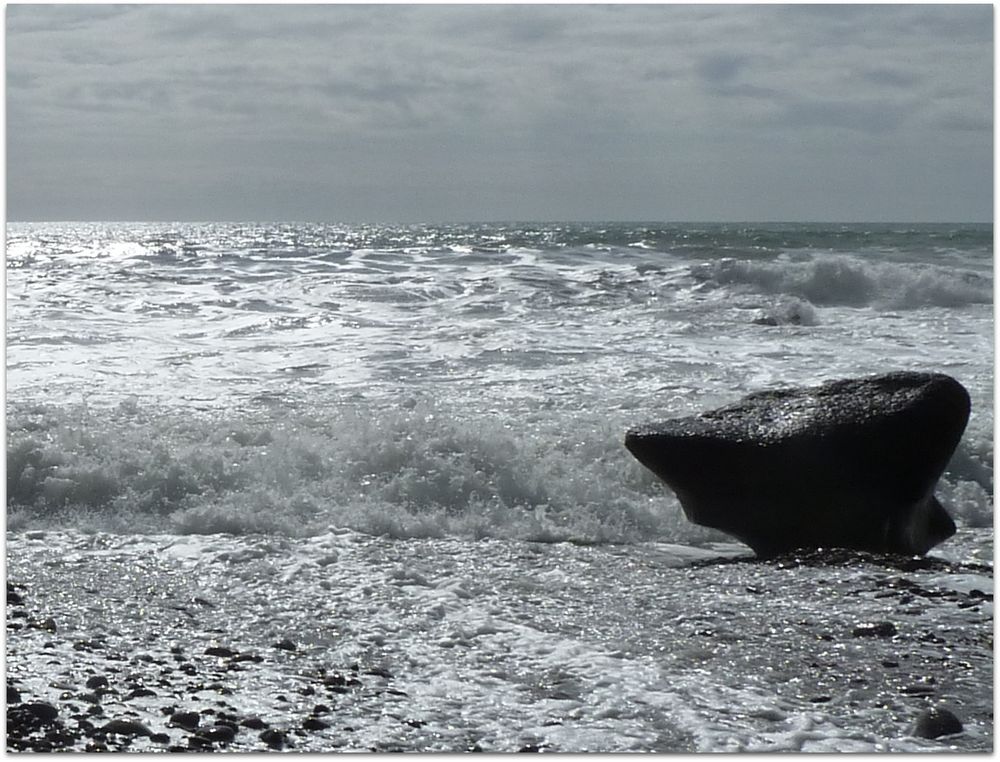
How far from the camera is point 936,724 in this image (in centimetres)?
247

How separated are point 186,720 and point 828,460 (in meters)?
2.39

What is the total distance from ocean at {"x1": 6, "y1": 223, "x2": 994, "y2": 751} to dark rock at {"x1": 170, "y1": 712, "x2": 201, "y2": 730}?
1.11ft

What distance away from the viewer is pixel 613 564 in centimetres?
381

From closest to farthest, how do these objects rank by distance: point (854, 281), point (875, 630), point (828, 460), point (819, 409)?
point (875, 630) → point (828, 460) → point (819, 409) → point (854, 281)

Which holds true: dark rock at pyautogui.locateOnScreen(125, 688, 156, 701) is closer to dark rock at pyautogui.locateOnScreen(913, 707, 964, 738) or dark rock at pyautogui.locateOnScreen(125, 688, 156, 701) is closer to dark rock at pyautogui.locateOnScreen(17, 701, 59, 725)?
dark rock at pyautogui.locateOnScreen(17, 701, 59, 725)

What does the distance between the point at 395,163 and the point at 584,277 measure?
7.33 meters

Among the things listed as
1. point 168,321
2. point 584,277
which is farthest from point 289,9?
point 584,277

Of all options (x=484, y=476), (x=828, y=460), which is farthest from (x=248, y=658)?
(x=828, y=460)

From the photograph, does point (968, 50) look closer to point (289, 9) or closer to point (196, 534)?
point (289, 9)

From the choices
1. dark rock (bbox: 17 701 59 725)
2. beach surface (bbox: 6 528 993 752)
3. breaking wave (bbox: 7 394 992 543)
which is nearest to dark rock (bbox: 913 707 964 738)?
beach surface (bbox: 6 528 993 752)

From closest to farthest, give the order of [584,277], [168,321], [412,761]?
[412,761] < [168,321] < [584,277]

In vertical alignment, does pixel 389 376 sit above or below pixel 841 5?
below

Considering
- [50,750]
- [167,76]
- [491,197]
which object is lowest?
[50,750]

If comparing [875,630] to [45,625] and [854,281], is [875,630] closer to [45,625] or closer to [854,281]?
[45,625]
